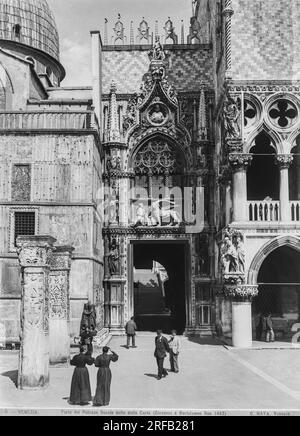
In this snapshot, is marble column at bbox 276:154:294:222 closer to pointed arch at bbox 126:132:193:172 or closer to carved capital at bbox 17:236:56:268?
pointed arch at bbox 126:132:193:172

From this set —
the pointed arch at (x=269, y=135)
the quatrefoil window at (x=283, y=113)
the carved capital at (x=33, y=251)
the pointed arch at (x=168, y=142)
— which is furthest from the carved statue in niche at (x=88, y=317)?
the quatrefoil window at (x=283, y=113)

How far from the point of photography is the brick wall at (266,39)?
2664 cm

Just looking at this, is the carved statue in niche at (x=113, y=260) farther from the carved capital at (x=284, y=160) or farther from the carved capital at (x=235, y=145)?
the carved capital at (x=284, y=160)

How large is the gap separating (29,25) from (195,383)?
35.2 meters

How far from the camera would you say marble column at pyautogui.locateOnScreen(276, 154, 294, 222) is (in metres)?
26.0

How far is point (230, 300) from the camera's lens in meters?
26.4

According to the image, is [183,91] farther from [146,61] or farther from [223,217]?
[223,217]

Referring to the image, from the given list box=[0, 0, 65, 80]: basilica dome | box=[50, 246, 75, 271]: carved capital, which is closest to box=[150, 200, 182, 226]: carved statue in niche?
box=[50, 246, 75, 271]: carved capital

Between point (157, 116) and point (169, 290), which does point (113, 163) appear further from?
point (169, 290)

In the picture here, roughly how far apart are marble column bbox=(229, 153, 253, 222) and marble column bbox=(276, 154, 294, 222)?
1443mm

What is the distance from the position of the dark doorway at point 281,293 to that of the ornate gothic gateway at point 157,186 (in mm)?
2690

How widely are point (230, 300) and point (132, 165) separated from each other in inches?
358
